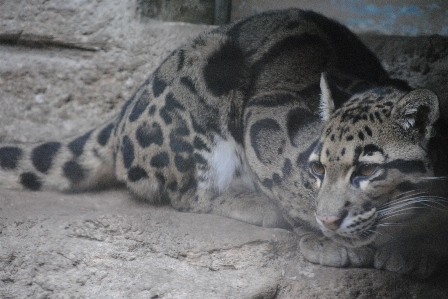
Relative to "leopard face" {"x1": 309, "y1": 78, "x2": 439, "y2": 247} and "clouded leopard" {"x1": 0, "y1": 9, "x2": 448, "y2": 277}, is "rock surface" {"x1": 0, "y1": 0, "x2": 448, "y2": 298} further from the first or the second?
"leopard face" {"x1": 309, "y1": 78, "x2": 439, "y2": 247}

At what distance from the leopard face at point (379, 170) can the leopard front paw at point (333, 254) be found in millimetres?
136

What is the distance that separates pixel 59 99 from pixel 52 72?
199 millimetres

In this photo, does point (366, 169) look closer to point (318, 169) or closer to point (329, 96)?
point (318, 169)

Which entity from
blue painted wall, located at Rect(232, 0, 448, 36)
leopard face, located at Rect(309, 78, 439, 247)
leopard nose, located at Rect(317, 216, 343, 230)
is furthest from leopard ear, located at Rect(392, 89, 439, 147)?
blue painted wall, located at Rect(232, 0, 448, 36)

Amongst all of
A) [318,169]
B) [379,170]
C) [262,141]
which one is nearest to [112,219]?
[262,141]

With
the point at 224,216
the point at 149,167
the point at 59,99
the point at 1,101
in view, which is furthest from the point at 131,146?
the point at 1,101

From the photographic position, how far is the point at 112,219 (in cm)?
291

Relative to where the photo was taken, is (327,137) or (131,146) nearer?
(327,137)

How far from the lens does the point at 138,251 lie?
2.75 metres

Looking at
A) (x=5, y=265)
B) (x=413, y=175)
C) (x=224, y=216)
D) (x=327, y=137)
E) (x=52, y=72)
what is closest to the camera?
(x=413, y=175)

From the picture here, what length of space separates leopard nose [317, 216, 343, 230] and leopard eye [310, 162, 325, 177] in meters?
0.25

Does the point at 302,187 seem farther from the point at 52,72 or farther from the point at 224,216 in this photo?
the point at 52,72

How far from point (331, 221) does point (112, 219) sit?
3.84 feet

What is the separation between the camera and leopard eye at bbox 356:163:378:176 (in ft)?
7.55
